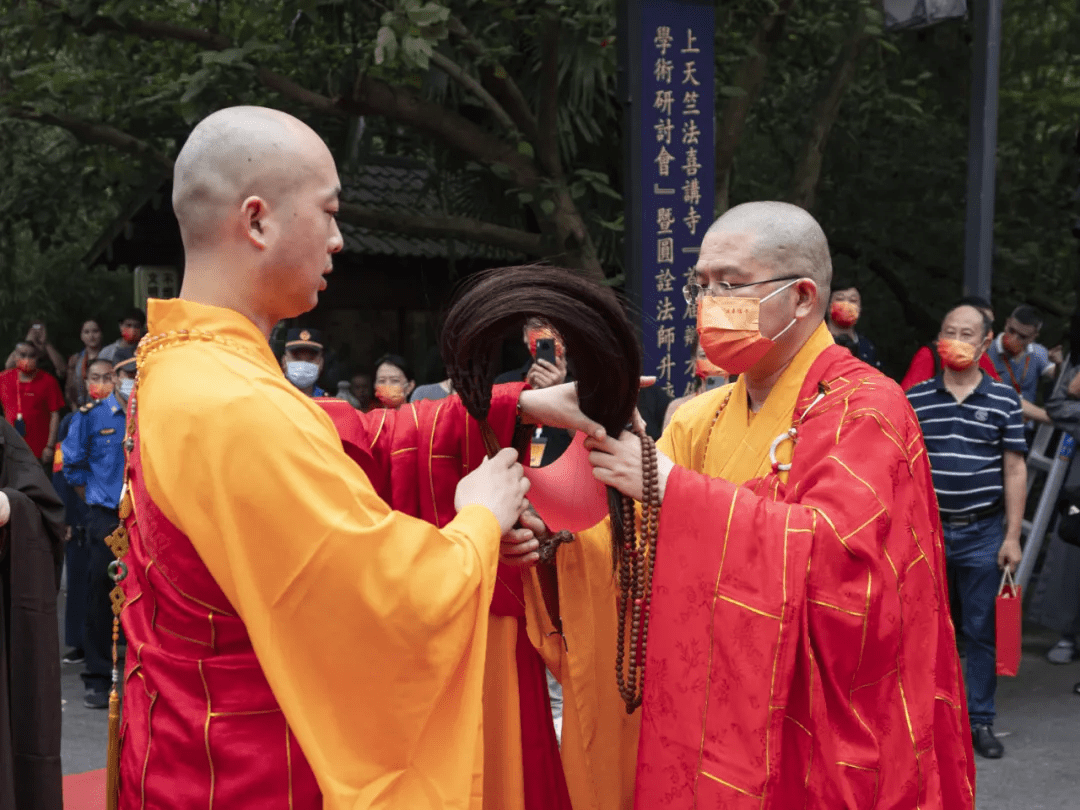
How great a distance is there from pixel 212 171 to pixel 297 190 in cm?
13

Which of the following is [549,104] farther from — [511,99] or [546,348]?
[546,348]

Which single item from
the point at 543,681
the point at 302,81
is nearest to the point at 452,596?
the point at 543,681

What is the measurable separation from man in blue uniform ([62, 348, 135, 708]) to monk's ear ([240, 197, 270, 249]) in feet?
15.4

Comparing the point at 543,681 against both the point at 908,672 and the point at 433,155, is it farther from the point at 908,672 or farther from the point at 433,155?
the point at 433,155

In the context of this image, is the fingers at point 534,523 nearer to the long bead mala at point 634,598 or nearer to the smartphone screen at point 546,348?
the long bead mala at point 634,598

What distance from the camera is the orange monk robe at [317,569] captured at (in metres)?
1.80

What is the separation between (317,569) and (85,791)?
3.42 m

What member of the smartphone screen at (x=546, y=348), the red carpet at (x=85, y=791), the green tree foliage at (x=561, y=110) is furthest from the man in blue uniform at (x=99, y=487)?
the smartphone screen at (x=546, y=348)

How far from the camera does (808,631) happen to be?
7.73 ft

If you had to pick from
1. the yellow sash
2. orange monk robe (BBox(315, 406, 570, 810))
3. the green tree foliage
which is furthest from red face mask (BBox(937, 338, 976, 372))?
orange monk robe (BBox(315, 406, 570, 810))

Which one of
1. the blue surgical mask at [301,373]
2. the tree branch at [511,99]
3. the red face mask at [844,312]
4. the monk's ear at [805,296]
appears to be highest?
the tree branch at [511,99]

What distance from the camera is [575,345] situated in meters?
2.27

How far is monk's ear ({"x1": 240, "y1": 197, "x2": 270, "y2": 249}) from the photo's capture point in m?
1.96

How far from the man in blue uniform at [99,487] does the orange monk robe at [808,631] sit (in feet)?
15.1
